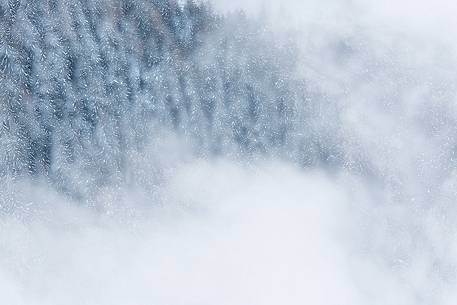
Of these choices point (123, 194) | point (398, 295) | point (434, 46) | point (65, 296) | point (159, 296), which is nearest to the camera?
point (65, 296)

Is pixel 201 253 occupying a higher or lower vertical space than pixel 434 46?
lower

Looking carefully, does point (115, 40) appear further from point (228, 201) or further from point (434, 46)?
point (434, 46)

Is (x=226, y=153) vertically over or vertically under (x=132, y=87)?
under

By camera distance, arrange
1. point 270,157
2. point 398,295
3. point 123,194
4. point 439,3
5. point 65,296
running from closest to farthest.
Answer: point 65,296 → point 123,194 → point 270,157 → point 398,295 → point 439,3

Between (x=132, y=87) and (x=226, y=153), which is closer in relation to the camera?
(x=132, y=87)

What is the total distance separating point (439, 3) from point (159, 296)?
118121 mm

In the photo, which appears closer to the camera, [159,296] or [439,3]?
[159,296]

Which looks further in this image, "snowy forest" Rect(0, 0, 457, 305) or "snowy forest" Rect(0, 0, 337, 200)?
"snowy forest" Rect(0, 0, 457, 305)

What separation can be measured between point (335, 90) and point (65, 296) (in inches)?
2599

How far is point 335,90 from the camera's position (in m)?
108

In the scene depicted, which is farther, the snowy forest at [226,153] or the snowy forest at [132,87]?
the snowy forest at [226,153]

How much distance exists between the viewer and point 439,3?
15200cm

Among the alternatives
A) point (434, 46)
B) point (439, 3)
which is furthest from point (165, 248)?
point (439, 3)

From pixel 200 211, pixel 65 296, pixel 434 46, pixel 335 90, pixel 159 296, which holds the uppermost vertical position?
pixel 434 46
